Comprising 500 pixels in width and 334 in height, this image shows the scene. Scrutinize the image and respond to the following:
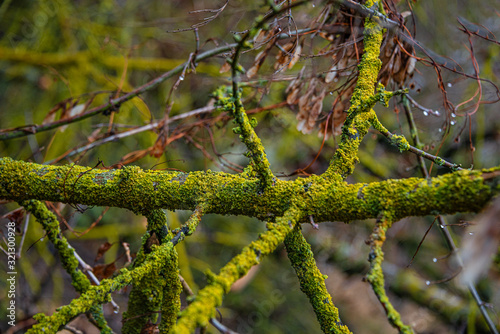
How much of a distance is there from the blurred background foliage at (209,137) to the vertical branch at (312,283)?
163 cm

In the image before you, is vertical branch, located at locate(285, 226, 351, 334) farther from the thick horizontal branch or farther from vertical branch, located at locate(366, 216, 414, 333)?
vertical branch, located at locate(366, 216, 414, 333)

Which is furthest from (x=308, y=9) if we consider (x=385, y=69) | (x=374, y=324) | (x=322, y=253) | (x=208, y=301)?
(x=374, y=324)

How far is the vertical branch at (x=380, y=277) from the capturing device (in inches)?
30.4

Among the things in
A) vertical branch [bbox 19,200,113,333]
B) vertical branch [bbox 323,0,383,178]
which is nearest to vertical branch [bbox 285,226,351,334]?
vertical branch [bbox 323,0,383,178]

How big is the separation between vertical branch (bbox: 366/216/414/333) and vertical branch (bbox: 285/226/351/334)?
22 cm

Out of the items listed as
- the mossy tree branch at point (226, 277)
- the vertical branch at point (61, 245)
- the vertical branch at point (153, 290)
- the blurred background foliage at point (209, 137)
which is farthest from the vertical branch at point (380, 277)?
the blurred background foliage at point (209, 137)

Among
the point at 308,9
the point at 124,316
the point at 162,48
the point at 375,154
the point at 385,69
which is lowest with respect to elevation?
the point at 124,316

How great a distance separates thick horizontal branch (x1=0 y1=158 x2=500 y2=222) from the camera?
85 centimetres

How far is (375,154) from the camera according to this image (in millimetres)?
3576

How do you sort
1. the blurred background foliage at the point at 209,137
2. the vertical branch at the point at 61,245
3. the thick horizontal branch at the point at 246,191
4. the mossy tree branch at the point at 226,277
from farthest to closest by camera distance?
the blurred background foliage at the point at 209,137 < the vertical branch at the point at 61,245 < the thick horizontal branch at the point at 246,191 < the mossy tree branch at the point at 226,277

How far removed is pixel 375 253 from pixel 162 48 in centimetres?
348

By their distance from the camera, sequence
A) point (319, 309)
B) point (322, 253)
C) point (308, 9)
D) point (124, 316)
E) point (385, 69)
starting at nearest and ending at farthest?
1. point (319, 309)
2. point (124, 316)
3. point (385, 69)
4. point (308, 9)
5. point (322, 253)

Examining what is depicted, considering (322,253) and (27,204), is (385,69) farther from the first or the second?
(322,253)

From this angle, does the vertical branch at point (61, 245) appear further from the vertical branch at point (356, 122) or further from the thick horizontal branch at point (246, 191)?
the vertical branch at point (356, 122)
